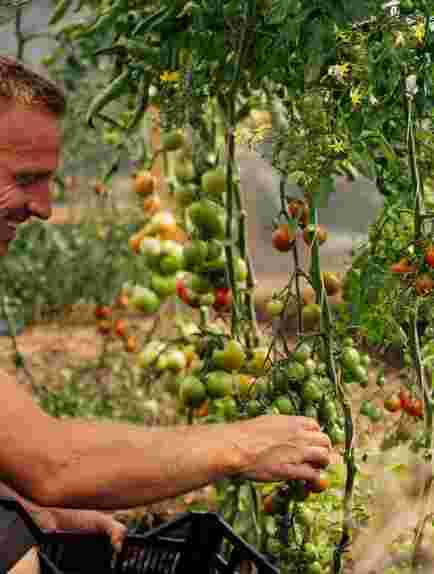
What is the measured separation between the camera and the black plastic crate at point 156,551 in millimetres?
1486

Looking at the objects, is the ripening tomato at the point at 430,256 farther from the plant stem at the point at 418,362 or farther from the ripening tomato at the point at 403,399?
the ripening tomato at the point at 403,399

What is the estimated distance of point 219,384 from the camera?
1.66 metres

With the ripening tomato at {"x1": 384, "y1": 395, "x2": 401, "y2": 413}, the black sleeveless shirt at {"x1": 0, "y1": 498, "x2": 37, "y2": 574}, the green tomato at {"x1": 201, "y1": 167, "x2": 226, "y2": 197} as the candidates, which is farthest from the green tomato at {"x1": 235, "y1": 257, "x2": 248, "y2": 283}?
the black sleeveless shirt at {"x1": 0, "y1": 498, "x2": 37, "y2": 574}

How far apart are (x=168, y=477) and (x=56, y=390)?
9.20 feet

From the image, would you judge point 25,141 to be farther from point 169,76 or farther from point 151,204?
point 151,204

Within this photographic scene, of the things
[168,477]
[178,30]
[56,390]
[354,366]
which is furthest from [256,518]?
[56,390]

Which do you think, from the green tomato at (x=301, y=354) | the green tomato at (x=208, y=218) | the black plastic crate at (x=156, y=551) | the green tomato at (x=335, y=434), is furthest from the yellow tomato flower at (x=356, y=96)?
the black plastic crate at (x=156, y=551)

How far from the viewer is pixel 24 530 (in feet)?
4.81

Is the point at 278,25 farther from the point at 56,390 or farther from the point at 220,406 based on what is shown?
the point at 56,390

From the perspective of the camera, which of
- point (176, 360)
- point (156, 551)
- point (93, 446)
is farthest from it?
point (176, 360)

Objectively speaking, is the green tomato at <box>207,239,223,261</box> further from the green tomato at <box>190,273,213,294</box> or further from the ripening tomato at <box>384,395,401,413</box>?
the ripening tomato at <box>384,395,401,413</box>

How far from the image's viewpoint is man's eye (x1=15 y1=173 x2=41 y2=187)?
1.15m

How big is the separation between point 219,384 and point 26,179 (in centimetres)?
64

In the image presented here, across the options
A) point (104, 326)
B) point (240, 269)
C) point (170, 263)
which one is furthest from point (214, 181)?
point (104, 326)
